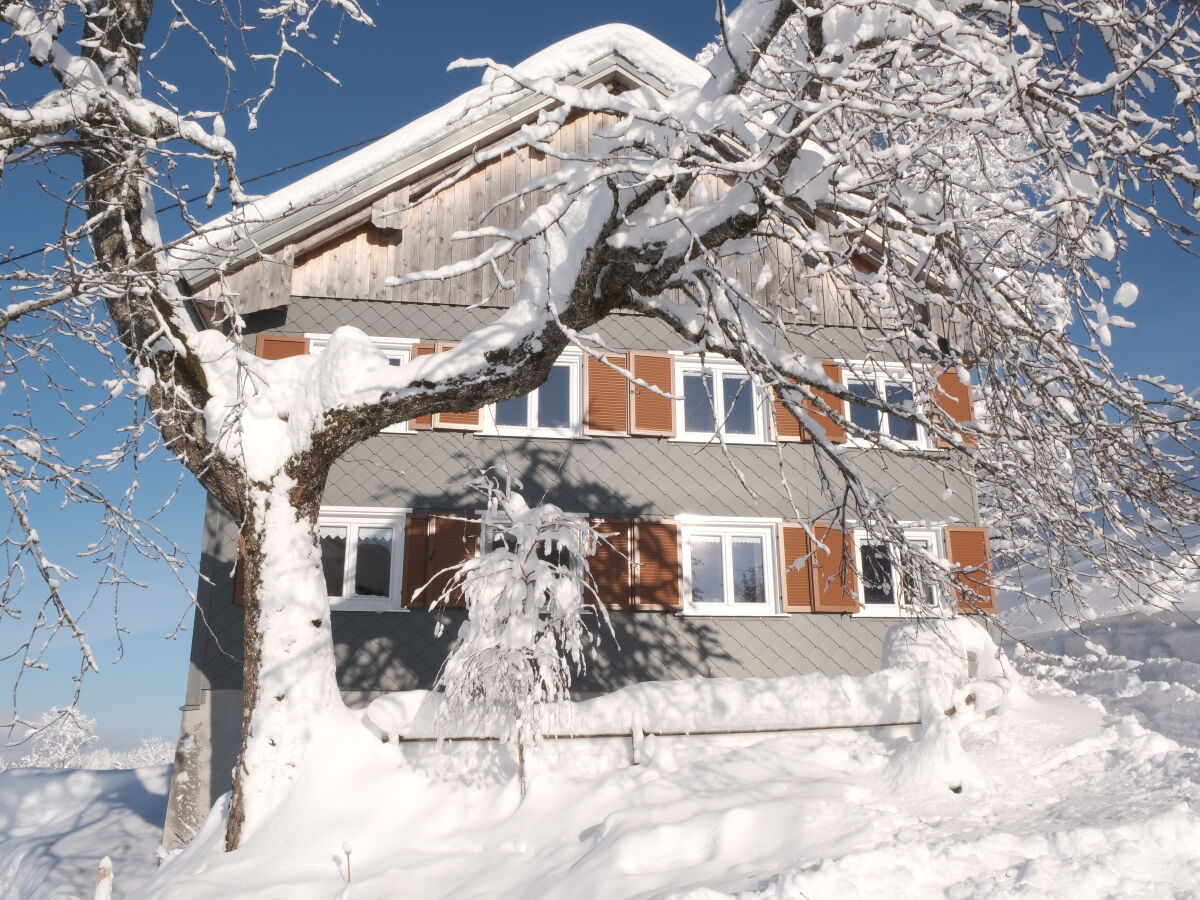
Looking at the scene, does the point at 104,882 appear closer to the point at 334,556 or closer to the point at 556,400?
the point at 334,556

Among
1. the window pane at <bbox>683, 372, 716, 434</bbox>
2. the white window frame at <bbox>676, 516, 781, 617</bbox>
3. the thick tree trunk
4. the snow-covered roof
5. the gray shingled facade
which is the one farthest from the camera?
the window pane at <bbox>683, 372, 716, 434</bbox>

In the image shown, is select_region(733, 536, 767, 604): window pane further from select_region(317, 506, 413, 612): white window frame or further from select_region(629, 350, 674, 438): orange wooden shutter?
select_region(317, 506, 413, 612): white window frame

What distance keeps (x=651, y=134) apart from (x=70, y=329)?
12.1ft

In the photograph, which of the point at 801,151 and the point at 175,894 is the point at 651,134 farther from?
the point at 175,894

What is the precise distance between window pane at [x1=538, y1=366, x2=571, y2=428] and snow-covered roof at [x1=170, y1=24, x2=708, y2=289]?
307 centimetres

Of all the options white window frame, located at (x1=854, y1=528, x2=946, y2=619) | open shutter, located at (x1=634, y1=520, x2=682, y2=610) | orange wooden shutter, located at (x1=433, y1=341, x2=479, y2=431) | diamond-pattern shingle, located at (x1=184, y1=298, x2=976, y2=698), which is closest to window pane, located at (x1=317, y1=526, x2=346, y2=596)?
diamond-pattern shingle, located at (x1=184, y1=298, x2=976, y2=698)

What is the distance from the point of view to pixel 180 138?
19.3 feet

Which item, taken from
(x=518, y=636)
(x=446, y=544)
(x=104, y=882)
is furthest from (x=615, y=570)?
(x=104, y=882)

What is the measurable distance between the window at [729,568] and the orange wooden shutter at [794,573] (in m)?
0.14

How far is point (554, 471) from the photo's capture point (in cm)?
1082

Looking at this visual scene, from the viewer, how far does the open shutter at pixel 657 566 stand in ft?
34.3

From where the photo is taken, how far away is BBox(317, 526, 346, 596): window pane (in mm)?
10188

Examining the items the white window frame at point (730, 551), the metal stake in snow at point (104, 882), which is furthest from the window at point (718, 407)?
the metal stake in snow at point (104, 882)

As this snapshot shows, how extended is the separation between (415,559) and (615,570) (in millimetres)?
2301
